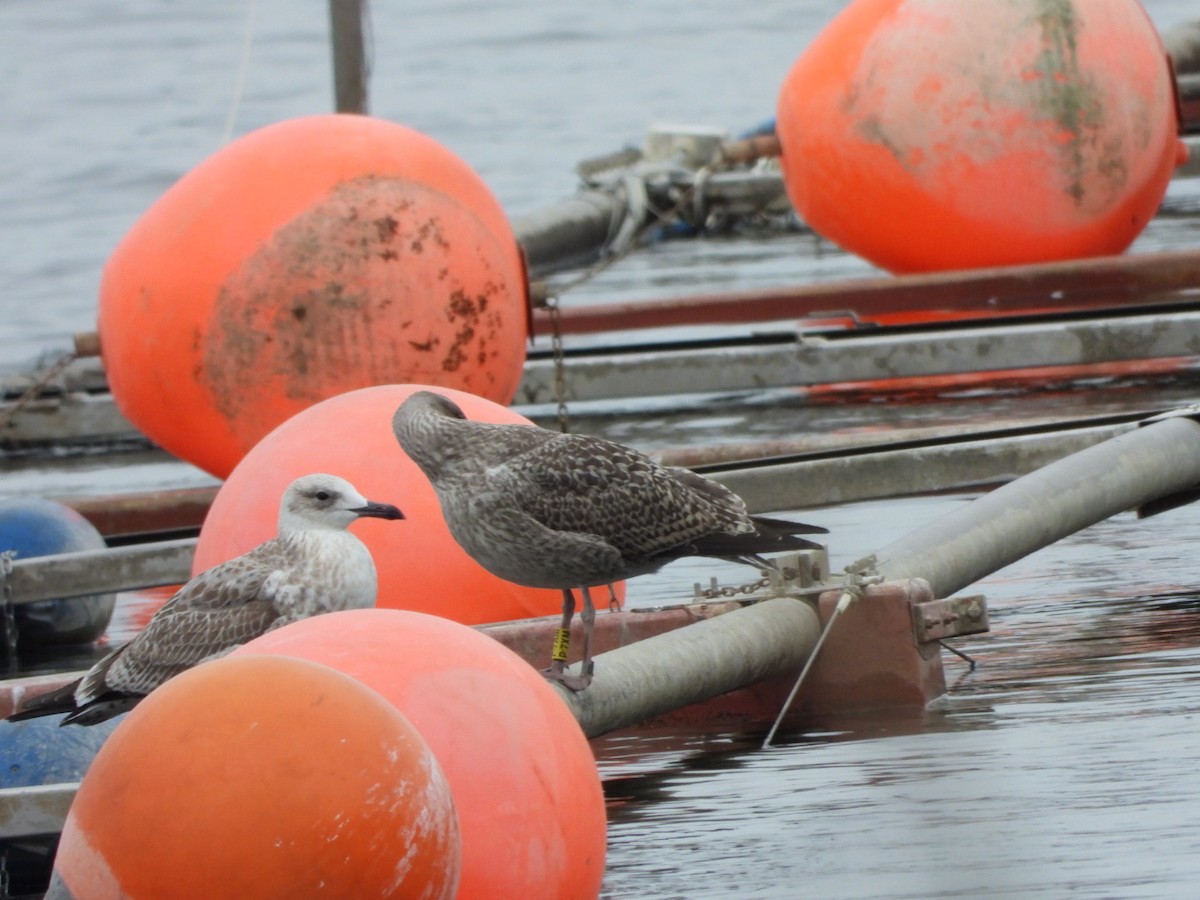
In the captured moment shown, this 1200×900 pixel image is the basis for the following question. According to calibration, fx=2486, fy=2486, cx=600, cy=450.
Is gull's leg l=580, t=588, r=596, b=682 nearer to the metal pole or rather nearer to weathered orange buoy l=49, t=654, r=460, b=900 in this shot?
weathered orange buoy l=49, t=654, r=460, b=900

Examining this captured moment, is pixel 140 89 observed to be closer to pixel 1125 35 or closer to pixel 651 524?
pixel 1125 35

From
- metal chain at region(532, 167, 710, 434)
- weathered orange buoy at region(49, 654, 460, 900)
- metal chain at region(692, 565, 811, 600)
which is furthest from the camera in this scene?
metal chain at region(532, 167, 710, 434)

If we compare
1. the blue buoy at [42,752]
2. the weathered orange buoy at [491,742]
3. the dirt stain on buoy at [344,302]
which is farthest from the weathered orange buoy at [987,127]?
the weathered orange buoy at [491,742]

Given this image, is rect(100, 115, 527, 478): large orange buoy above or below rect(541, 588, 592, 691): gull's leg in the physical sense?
above

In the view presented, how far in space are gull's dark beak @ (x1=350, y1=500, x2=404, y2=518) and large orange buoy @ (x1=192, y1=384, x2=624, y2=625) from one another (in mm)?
152

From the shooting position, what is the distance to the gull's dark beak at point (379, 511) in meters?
5.33

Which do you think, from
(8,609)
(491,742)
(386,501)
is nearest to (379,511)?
(386,501)

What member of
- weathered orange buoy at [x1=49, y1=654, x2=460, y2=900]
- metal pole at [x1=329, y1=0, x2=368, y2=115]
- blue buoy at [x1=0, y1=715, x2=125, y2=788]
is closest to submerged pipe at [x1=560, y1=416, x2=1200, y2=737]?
blue buoy at [x1=0, y1=715, x2=125, y2=788]

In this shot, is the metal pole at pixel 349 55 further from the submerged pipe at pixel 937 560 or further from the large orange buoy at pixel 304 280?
the submerged pipe at pixel 937 560

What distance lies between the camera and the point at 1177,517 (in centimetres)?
725

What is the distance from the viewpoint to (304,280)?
24.0ft

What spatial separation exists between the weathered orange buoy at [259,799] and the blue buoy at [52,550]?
3.62 m

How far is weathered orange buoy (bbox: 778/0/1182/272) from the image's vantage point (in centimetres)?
970

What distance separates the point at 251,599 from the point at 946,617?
1.45 meters
